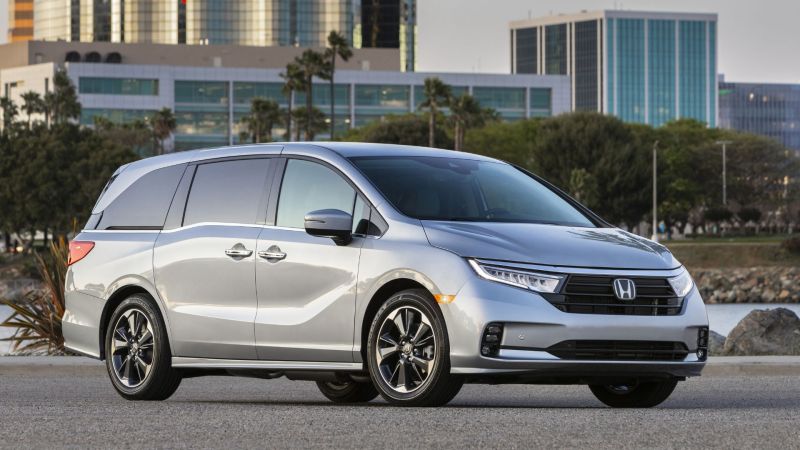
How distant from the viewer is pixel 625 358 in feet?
34.8

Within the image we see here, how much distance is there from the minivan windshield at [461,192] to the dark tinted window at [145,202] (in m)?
2.02

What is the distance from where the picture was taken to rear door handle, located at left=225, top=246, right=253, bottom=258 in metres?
11.9

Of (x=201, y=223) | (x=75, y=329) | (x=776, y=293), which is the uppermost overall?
(x=201, y=223)

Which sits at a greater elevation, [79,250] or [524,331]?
[79,250]

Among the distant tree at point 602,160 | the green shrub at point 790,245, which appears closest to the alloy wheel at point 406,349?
the green shrub at point 790,245

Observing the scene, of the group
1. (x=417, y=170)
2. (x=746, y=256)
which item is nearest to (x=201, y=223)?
(x=417, y=170)

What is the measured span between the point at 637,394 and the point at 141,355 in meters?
3.75

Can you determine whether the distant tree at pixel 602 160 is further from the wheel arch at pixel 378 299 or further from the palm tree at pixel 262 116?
the wheel arch at pixel 378 299

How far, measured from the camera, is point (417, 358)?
10633 mm

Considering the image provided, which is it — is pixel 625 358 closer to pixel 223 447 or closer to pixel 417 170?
pixel 417 170

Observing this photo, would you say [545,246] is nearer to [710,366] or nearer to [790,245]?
[710,366]

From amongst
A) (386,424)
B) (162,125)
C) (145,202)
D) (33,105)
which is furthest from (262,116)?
(386,424)

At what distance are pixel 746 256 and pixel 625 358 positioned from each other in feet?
282

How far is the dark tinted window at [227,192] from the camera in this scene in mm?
12141
